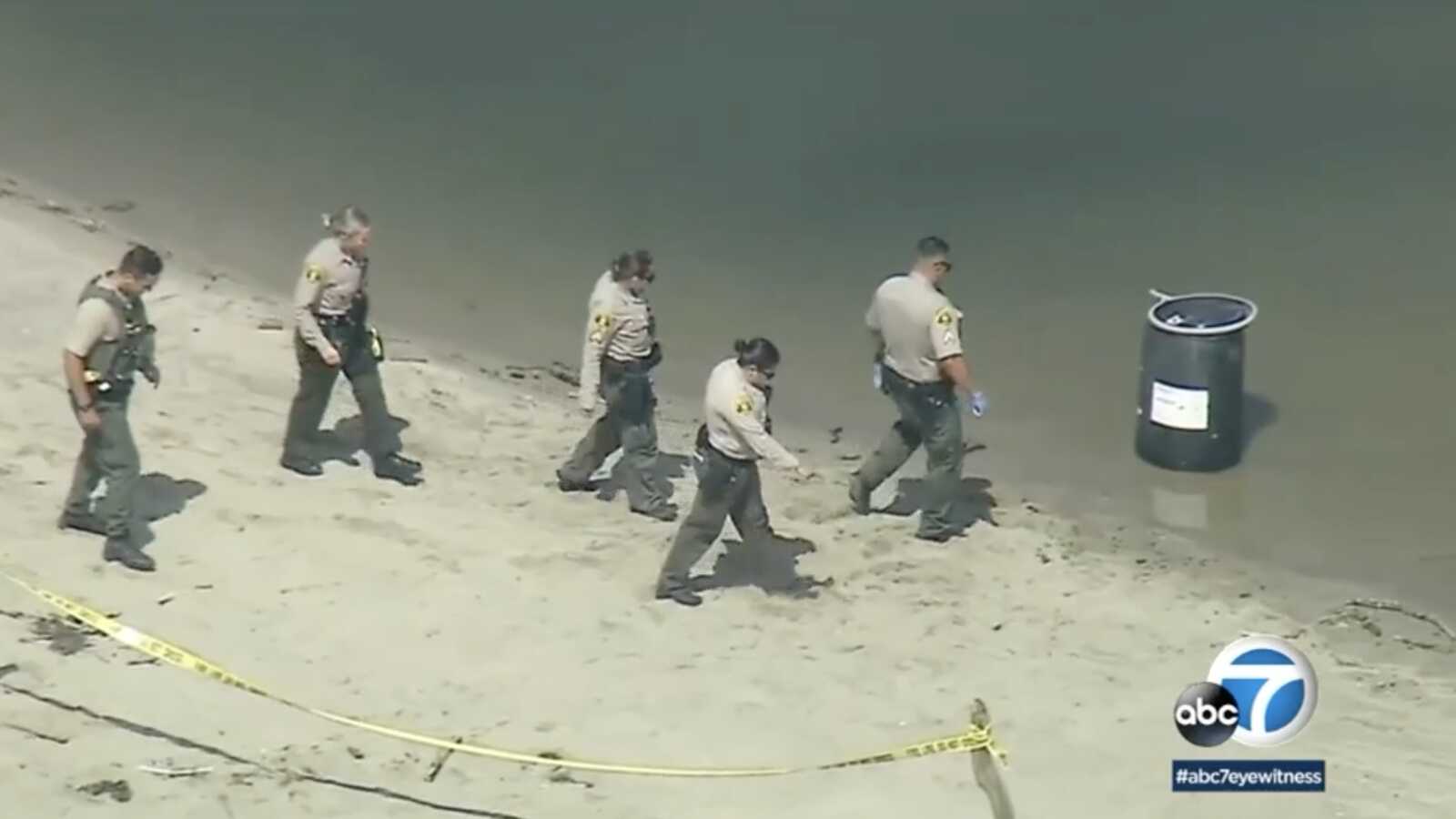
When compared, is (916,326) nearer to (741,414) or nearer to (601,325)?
(741,414)

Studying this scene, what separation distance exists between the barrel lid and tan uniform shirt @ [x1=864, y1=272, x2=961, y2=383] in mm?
1727

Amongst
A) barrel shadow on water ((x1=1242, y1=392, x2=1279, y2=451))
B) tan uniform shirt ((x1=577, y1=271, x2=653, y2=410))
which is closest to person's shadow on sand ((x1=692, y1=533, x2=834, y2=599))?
tan uniform shirt ((x1=577, y1=271, x2=653, y2=410))

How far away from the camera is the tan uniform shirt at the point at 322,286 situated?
12023 mm

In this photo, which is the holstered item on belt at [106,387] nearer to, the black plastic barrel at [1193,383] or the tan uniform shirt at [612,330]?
the tan uniform shirt at [612,330]

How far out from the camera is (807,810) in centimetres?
944

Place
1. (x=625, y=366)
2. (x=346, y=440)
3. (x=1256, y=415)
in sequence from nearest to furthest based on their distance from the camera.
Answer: (x=625, y=366) → (x=346, y=440) → (x=1256, y=415)

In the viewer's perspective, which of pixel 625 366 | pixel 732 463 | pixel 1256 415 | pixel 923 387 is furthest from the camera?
pixel 1256 415

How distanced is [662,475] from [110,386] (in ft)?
11.6

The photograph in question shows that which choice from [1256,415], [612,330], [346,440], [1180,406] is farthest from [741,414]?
[1256,415]

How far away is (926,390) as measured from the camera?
39.9 feet

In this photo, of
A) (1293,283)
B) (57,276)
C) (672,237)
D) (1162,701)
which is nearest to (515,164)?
(672,237)

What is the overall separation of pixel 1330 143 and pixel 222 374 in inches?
383

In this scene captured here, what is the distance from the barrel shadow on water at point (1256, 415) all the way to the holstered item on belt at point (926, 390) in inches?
107

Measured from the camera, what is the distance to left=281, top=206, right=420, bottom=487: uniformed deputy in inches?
473
